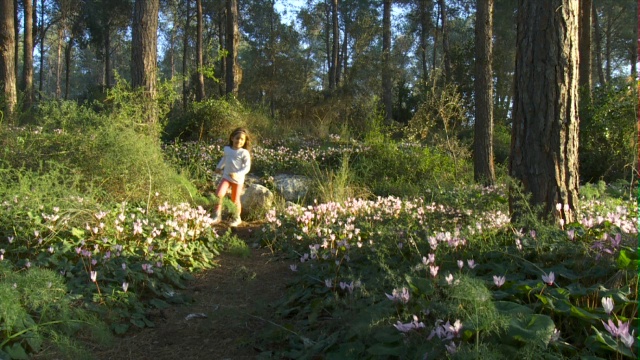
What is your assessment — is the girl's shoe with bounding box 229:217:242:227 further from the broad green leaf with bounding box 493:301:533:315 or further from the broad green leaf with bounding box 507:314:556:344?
the broad green leaf with bounding box 507:314:556:344

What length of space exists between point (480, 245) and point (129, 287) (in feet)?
8.92

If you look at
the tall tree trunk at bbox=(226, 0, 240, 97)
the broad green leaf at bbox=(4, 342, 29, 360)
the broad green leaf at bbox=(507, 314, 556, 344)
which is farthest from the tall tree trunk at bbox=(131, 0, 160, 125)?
the broad green leaf at bbox=(507, 314, 556, 344)

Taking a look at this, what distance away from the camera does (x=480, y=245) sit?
337cm

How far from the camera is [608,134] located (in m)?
10.5

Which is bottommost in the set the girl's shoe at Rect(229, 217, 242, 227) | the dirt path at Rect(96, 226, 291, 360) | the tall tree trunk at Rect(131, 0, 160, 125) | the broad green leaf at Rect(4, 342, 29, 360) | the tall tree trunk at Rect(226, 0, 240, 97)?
the dirt path at Rect(96, 226, 291, 360)

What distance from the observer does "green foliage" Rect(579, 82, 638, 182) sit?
1033 cm

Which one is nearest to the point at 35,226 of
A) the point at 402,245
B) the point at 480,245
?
the point at 402,245

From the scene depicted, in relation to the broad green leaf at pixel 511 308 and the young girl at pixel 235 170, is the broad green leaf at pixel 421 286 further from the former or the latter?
the young girl at pixel 235 170

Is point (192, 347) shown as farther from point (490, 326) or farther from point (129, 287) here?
point (490, 326)

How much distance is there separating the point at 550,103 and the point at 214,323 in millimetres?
3134

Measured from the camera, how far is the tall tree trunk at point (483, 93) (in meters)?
9.34

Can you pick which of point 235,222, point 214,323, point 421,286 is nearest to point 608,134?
point 235,222

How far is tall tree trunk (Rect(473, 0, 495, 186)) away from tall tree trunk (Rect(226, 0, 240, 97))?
7855 millimetres

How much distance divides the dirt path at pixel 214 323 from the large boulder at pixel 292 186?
14.2ft
